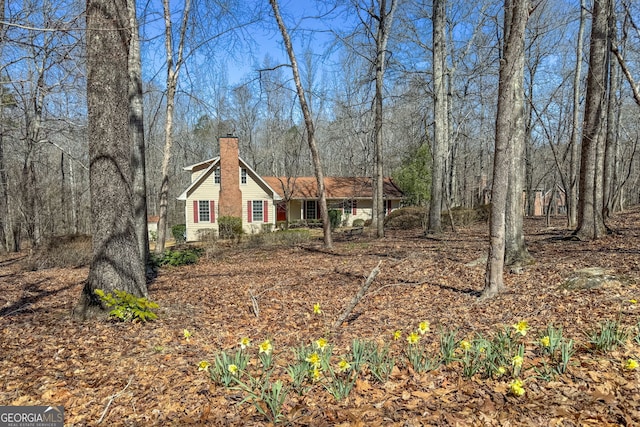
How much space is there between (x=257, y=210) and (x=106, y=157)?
1758 centimetres

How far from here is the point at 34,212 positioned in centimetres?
1335

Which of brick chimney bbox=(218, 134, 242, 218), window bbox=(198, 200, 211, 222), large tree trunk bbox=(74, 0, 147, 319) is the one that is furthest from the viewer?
window bbox=(198, 200, 211, 222)

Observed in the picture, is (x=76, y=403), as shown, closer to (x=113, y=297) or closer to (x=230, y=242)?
(x=113, y=297)

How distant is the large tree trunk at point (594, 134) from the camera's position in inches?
298

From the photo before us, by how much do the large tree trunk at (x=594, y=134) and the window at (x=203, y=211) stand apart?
1792 centimetres

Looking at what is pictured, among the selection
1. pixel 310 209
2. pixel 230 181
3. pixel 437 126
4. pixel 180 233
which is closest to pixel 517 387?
pixel 437 126

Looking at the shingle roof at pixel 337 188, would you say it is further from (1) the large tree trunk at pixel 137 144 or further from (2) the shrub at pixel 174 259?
(1) the large tree trunk at pixel 137 144

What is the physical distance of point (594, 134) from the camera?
7.55 metres

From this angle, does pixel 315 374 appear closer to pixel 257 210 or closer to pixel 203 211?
pixel 203 211

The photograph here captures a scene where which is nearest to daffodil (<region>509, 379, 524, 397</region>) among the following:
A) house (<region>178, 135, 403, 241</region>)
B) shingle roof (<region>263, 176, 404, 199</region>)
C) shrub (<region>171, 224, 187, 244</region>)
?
house (<region>178, 135, 403, 241</region>)

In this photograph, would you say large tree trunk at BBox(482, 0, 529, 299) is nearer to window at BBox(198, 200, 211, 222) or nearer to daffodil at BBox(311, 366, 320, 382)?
daffodil at BBox(311, 366, 320, 382)

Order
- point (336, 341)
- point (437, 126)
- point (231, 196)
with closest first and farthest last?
point (336, 341) < point (437, 126) < point (231, 196)

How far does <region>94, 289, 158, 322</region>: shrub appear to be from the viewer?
4.20 metres

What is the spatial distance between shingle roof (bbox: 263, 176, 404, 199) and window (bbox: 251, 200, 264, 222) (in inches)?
90.8
